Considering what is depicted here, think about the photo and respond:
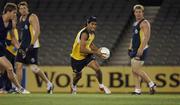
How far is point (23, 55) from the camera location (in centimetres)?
1480

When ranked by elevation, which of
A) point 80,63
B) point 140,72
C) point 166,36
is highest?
point 166,36

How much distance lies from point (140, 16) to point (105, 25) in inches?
325

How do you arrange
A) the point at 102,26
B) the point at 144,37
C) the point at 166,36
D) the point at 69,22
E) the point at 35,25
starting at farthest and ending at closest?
the point at 69,22 → the point at 102,26 → the point at 166,36 → the point at 144,37 → the point at 35,25

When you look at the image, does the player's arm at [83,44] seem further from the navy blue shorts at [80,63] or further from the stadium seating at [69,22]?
the stadium seating at [69,22]

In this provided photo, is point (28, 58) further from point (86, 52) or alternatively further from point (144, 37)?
point (144, 37)

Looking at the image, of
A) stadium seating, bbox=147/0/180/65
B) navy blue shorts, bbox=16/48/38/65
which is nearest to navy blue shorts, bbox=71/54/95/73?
navy blue shorts, bbox=16/48/38/65

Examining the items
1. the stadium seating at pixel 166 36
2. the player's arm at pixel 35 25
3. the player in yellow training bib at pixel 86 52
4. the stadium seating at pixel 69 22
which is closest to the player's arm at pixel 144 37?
the player in yellow training bib at pixel 86 52

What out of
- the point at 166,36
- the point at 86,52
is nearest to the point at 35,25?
the point at 86,52

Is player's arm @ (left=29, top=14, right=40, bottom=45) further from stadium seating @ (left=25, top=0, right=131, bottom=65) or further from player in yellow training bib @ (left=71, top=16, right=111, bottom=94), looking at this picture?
stadium seating @ (left=25, top=0, right=131, bottom=65)

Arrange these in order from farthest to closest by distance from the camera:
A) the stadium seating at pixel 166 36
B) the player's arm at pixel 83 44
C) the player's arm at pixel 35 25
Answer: the stadium seating at pixel 166 36
the player's arm at pixel 83 44
the player's arm at pixel 35 25

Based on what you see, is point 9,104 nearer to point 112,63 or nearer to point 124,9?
point 112,63

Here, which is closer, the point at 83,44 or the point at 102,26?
the point at 83,44

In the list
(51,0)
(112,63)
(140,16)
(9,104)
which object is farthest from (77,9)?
(9,104)

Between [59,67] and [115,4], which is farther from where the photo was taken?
[115,4]
